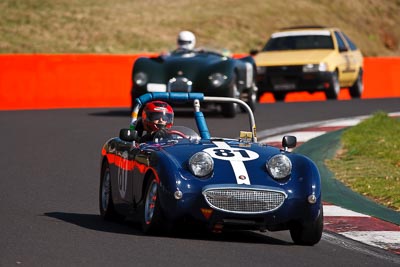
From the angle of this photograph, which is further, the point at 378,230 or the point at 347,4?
the point at 347,4

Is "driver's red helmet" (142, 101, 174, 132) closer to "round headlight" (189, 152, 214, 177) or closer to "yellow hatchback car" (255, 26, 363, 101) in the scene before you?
"round headlight" (189, 152, 214, 177)

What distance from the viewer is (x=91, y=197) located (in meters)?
11.6

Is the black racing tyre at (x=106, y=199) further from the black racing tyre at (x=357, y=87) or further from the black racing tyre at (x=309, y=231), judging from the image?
the black racing tyre at (x=357, y=87)

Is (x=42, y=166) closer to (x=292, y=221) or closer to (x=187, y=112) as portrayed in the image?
(x=292, y=221)

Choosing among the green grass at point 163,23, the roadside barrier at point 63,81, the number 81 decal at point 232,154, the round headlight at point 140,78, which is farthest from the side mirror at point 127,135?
the green grass at point 163,23

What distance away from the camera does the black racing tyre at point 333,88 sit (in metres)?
26.3

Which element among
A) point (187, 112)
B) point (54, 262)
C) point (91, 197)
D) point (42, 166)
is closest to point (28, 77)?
point (187, 112)

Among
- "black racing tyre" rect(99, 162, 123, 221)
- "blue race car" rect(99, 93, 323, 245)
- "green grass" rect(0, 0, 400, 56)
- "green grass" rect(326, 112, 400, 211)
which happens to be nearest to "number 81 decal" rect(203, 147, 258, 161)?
"blue race car" rect(99, 93, 323, 245)

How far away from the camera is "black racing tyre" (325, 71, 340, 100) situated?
86.3ft

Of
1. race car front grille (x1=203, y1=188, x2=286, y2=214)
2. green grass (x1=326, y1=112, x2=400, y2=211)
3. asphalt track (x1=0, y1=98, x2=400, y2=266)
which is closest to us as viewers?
asphalt track (x1=0, y1=98, x2=400, y2=266)

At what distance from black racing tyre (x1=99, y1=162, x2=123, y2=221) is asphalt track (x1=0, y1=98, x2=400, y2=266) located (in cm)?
11

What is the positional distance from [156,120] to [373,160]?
5069mm

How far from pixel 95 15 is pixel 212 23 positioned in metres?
3.69

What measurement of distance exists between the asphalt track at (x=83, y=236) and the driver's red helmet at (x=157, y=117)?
0.83 metres
